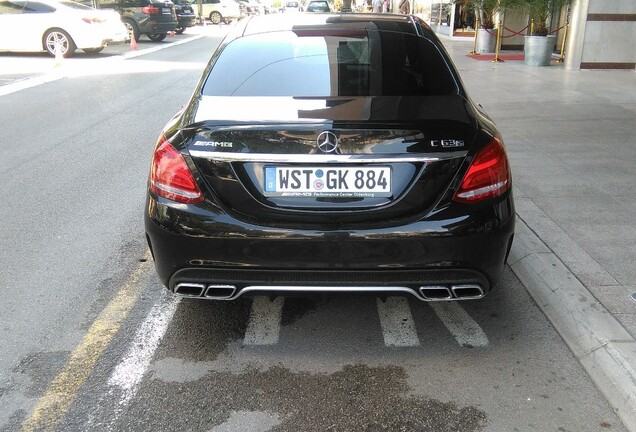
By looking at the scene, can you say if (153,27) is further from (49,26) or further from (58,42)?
(49,26)

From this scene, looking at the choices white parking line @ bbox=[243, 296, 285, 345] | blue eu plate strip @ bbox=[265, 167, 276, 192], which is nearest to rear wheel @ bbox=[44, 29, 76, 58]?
white parking line @ bbox=[243, 296, 285, 345]

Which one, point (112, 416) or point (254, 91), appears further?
point (254, 91)

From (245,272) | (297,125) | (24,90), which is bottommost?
(24,90)

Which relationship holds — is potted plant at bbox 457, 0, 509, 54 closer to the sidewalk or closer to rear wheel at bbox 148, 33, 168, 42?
the sidewalk

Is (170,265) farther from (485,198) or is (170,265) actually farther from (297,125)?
(485,198)

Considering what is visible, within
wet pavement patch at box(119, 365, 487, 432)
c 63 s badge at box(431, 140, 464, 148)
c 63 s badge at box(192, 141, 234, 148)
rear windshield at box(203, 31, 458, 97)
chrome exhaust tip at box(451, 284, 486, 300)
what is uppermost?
rear windshield at box(203, 31, 458, 97)

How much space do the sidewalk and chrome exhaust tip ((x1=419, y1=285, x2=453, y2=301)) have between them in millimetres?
820

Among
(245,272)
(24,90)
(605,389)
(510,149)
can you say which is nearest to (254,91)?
(245,272)

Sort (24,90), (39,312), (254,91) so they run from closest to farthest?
(254,91)
(39,312)
(24,90)

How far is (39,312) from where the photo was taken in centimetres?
377

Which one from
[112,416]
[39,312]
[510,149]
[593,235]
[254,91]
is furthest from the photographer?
[510,149]

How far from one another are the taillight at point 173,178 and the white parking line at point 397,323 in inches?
51.2

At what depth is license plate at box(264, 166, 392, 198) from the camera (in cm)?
291

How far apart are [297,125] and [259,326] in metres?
1.26
